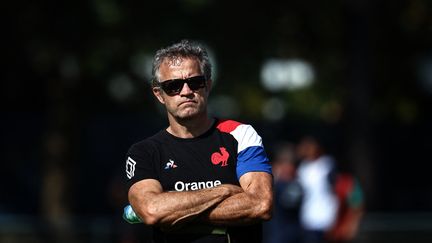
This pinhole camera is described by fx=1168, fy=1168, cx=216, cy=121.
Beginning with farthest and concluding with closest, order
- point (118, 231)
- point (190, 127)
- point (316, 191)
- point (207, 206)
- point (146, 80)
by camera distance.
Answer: point (146, 80), point (118, 231), point (316, 191), point (190, 127), point (207, 206)

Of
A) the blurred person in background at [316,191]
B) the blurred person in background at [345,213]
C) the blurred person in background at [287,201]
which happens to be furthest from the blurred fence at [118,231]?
the blurred person in background at [345,213]

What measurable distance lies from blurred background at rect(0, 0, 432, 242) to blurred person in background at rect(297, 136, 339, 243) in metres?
8.12

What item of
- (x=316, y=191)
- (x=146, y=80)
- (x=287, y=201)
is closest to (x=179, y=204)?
(x=316, y=191)

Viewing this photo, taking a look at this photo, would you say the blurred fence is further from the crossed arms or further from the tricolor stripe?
the crossed arms

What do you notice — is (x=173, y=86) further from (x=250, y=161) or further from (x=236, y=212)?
(x=236, y=212)

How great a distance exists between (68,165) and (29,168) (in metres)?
1.81

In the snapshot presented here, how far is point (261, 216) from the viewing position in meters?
5.94

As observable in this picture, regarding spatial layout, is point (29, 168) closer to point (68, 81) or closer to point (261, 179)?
point (68, 81)

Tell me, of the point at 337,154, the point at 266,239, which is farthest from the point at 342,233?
the point at 337,154

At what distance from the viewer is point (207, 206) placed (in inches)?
230

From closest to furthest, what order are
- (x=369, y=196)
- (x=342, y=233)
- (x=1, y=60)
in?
(x=342, y=233) → (x=369, y=196) → (x=1, y=60)

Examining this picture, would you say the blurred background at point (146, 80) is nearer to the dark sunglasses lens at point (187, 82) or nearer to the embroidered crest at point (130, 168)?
the embroidered crest at point (130, 168)

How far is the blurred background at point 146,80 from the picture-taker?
79.4ft

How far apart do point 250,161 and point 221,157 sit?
0.15 metres
